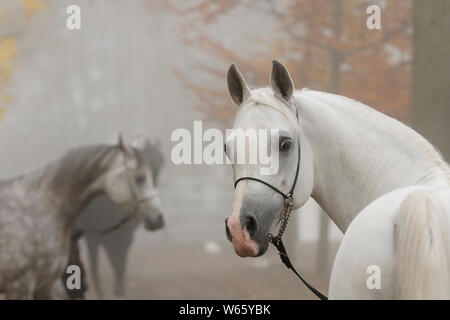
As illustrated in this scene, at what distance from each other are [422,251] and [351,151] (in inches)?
49.0

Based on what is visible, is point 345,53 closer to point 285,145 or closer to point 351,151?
point 351,151

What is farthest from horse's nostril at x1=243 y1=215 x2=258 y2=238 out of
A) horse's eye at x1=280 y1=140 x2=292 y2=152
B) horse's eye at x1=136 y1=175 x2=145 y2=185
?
horse's eye at x1=136 y1=175 x2=145 y2=185

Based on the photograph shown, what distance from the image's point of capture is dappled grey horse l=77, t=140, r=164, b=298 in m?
10.8

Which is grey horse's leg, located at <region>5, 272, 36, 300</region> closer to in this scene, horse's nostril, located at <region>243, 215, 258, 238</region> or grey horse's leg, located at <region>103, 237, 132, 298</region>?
horse's nostril, located at <region>243, 215, 258, 238</region>

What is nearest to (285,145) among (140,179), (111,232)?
(140,179)

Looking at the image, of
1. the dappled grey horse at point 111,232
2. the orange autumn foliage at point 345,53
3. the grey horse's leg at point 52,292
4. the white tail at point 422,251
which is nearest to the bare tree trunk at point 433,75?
the grey horse's leg at point 52,292

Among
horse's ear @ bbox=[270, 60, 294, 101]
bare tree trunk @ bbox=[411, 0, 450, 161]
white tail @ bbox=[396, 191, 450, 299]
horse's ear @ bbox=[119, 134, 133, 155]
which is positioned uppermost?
bare tree trunk @ bbox=[411, 0, 450, 161]

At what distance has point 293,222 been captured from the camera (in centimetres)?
1546

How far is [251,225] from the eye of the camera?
9.62 feet

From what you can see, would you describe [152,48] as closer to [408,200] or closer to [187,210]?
[187,210]

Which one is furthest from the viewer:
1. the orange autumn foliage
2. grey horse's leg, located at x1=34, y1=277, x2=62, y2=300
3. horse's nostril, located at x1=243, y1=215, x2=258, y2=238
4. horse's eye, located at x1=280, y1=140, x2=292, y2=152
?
the orange autumn foliage

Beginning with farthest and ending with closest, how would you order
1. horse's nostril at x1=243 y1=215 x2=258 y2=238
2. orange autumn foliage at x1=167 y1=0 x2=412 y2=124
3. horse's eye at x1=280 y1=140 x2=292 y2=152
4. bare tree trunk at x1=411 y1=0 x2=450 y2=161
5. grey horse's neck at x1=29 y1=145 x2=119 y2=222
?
orange autumn foliage at x1=167 y1=0 x2=412 y2=124, grey horse's neck at x1=29 y1=145 x2=119 y2=222, bare tree trunk at x1=411 y1=0 x2=450 y2=161, horse's eye at x1=280 y1=140 x2=292 y2=152, horse's nostril at x1=243 y1=215 x2=258 y2=238

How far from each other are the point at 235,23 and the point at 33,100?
1219 centimetres
